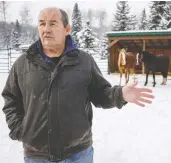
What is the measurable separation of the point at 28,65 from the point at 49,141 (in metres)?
0.54

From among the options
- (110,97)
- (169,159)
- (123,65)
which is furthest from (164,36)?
(110,97)

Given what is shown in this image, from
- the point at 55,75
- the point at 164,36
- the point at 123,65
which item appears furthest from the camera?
the point at 164,36

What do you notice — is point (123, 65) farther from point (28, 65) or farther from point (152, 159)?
point (28, 65)

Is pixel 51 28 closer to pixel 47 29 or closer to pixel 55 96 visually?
pixel 47 29

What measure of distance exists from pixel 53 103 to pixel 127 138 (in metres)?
3.54

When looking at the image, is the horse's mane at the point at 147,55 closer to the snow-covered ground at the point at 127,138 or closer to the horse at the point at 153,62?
the horse at the point at 153,62

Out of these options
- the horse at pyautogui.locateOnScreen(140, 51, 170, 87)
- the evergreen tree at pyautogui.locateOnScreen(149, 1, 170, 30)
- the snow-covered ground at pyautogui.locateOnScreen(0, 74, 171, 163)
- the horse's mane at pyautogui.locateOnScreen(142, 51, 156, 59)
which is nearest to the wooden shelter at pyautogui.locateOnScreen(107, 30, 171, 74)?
the horse at pyautogui.locateOnScreen(140, 51, 170, 87)

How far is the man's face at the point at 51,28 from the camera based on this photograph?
2.02 m

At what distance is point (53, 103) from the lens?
1.93m

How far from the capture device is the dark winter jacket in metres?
1.94

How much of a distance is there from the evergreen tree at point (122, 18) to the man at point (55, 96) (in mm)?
39031

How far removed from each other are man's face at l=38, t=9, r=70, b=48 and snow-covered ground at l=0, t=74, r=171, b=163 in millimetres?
2680

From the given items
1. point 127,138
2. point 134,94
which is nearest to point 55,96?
point 134,94

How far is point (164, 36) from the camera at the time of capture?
53.2 feet
